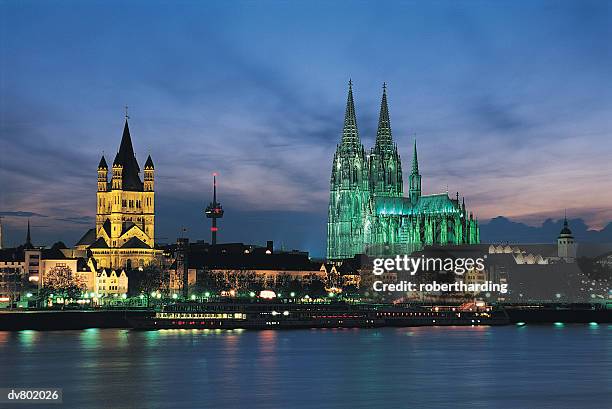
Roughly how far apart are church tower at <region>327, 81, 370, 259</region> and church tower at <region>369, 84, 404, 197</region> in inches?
94.5

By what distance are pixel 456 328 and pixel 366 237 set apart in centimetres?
5599

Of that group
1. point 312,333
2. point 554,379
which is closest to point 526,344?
point 312,333

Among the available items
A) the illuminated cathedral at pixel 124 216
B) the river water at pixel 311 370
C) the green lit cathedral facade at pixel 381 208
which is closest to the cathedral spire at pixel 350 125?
the green lit cathedral facade at pixel 381 208

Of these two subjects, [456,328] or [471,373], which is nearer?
[471,373]

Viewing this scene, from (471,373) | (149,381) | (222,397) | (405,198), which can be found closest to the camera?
(222,397)

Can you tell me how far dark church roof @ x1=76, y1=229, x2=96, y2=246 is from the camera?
598 feet

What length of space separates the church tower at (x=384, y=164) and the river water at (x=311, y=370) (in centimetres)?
8243

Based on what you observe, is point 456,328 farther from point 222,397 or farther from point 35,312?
→ point 222,397

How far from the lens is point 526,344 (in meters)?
91.7

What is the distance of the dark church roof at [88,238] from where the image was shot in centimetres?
18212

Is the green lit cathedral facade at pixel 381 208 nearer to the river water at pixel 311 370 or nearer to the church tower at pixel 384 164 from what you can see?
the church tower at pixel 384 164

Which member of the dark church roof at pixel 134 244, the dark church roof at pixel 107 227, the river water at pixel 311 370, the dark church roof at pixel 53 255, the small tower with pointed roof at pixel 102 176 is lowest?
the river water at pixel 311 370

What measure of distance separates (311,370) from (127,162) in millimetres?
118183

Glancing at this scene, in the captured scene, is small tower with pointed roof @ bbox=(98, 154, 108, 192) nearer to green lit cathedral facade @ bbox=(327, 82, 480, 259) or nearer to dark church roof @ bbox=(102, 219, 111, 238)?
dark church roof @ bbox=(102, 219, 111, 238)
